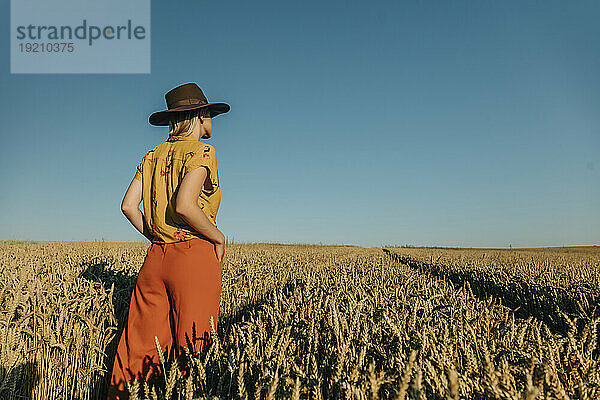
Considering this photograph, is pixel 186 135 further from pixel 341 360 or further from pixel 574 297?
pixel 574 297

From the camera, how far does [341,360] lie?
1.97m

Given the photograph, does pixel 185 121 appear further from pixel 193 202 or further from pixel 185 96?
pixel 193 202

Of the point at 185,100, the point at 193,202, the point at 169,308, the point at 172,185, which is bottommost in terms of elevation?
the point at 169,308

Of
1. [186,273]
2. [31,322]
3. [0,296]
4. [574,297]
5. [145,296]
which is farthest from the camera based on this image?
[574,297]

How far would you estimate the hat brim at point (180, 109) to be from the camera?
2631 mm

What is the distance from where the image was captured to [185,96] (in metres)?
2.69

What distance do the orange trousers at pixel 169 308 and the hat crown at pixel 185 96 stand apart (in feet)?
3.18

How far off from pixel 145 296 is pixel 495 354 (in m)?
2.18

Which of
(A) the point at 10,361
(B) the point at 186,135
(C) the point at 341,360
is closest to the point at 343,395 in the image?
(C) the point at 341,360

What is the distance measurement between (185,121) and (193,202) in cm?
68

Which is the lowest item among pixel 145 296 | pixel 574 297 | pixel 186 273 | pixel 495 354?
pixel 574 297

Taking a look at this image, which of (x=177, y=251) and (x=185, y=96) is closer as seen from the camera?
(x=177, y=251)

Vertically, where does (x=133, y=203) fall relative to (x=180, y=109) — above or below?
below

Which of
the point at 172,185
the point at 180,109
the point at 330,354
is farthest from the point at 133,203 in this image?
the point at 330,354
